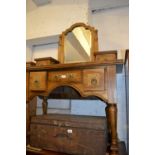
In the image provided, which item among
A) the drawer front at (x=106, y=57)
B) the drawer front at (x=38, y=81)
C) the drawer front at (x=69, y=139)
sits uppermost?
the drawer front at (x=106, y=57)

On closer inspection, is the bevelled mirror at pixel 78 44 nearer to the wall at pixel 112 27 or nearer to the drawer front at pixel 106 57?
the drawer front at pixel 106 57

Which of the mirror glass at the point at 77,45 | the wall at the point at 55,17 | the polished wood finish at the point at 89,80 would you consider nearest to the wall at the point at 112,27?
the wall at the point at 55,17

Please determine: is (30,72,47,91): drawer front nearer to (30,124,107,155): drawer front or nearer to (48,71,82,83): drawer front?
(48,71,82,83): drawer front

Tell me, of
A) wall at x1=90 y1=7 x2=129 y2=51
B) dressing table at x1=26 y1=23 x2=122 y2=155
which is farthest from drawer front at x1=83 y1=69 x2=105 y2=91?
wall at x1=90 y1=7 x2=129 y2=51

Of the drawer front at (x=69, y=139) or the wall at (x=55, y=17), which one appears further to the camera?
the wall at (x=55, y=17)

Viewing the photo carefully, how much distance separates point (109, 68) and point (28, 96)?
0.77m

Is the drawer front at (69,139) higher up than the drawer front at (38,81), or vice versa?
the drawer front at (38,81)

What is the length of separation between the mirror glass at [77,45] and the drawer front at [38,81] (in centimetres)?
33

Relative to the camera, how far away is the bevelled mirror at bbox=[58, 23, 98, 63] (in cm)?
150

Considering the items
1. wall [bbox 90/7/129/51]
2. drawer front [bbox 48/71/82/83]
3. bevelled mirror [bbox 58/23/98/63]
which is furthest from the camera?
wall [bbox 90/7/129/51]

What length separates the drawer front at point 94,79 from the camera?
1.15 metres

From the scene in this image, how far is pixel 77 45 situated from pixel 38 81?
0.54 metres
